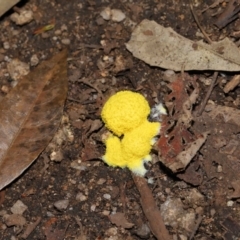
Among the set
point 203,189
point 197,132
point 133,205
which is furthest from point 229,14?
point 133,205

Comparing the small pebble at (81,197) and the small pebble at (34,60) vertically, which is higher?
the small pebble at (34,60)

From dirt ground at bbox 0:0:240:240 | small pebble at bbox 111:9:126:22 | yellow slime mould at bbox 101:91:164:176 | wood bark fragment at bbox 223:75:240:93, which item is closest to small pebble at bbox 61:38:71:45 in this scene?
dirt ground at bbox 0:0:240:240

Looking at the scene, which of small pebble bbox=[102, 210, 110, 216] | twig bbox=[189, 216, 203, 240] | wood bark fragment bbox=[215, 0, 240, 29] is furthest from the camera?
wood bark fragment bbox=[215, 0, 240, 29]

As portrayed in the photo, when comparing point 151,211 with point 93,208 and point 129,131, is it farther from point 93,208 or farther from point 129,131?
point 129,131

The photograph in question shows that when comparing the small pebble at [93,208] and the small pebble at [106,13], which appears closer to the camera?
the small pebble at [93,208]

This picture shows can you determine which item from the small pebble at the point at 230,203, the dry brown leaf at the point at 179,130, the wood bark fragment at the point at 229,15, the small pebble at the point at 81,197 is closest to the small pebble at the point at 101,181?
the small pebble at the point at 81,197

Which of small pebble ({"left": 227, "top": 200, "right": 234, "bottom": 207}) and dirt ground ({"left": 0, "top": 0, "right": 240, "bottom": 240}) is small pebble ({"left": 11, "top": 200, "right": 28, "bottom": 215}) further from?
small pebble ({"left": 227, "top": 200, "right": 234, "bottom": 207})

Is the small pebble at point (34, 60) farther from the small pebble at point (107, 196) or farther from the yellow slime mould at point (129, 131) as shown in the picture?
the small pebble at point (107, 196)
